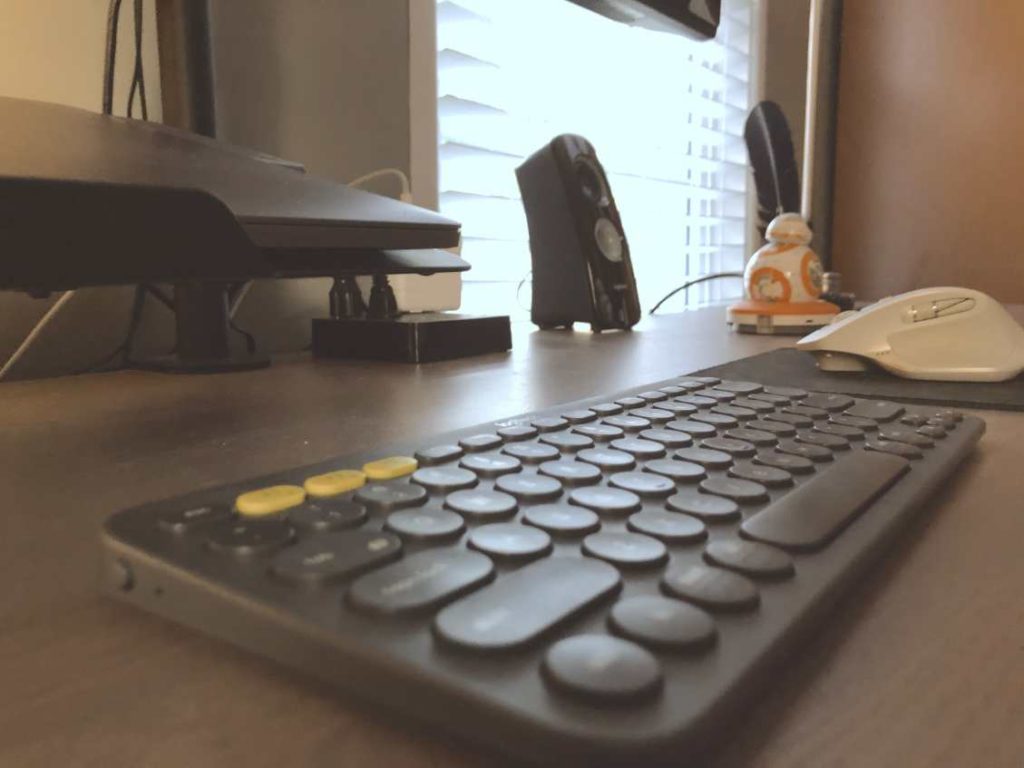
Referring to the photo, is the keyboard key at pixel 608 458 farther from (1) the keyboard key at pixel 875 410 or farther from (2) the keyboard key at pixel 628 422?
(1) the keyboard key at pixel 875 410

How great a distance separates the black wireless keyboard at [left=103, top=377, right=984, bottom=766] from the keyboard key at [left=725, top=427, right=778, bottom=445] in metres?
0.02

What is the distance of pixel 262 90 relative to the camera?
2.81 ft

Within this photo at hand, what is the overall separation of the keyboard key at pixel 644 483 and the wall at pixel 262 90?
60cm

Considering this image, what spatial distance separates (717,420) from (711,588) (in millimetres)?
209

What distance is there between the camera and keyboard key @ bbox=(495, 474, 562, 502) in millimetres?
252

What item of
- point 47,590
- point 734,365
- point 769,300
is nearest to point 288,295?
point 734,365

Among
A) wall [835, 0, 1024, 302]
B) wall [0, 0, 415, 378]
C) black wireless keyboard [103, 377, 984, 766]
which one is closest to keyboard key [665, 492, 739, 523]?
black wireless keyboard [103, 377, 984, 766]

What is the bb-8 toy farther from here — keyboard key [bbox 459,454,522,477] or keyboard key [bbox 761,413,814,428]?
keyboard key [bbox 459,454,522,477]

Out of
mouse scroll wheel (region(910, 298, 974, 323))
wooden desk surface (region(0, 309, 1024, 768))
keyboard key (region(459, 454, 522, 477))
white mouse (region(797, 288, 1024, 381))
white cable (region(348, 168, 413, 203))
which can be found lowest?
wooden desk surface (region(0, 309, 1024, 768))

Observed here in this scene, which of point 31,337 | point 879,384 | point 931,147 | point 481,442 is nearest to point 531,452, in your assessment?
point 481,442

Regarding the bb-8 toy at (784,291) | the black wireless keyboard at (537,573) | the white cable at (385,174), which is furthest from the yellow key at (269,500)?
the bb-8 toy at (784,291)

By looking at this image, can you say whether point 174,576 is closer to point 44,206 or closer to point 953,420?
point 44,206

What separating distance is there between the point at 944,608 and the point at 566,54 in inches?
53.4

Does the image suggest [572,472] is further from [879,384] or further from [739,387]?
[879,384]
